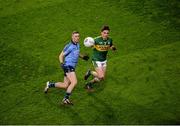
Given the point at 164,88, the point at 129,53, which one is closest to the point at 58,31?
the point at 129,53

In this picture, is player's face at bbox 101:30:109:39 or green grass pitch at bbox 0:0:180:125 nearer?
green grass pitch at bbox 0:0:180:125

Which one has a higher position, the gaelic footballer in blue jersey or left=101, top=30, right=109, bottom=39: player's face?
left=101, top=30, right=109, bottom=39: player's face

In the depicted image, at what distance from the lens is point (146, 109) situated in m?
9.20

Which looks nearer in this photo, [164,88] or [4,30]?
[164,88]

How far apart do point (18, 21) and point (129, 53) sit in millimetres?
5849

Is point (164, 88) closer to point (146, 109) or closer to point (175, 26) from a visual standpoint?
point (146, 109)

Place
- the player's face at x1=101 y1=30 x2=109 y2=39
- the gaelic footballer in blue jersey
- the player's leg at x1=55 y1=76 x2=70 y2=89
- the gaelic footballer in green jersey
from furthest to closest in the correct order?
the gaelic footballer in green jersey < the player's face at x1=101 y1=30 x2=109 y2=39 < the player's leg at x1=55 y1=76 x2=70 y2=89 < the gaelic footballer in blue jersey

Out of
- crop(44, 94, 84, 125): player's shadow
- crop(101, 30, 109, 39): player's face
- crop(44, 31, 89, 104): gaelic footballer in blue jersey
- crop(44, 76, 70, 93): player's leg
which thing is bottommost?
crop(44, 94, 84, 125): player's shadow

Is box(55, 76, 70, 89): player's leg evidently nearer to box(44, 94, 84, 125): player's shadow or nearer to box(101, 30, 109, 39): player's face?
box(44, 94, 84, 125): player's shadow

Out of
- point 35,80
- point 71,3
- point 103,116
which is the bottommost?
point 103,116

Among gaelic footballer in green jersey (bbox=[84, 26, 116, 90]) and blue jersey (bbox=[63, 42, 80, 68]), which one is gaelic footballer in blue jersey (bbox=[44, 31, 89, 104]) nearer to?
blue jersey (bbox=[63, 42, 80, 68])

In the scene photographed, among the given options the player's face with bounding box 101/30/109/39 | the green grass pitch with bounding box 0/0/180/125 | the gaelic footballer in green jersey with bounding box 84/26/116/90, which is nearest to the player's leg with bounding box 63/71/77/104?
the green grass pitch with bounding box 0/0/180/125

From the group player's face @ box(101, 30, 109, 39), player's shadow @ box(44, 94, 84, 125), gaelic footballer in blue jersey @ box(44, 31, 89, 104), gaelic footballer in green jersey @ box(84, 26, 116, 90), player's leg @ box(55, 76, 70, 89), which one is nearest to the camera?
player's shadow @ box(44, 94, 84, 125)

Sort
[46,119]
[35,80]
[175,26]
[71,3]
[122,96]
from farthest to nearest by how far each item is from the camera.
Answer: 1. [71,3]
2. [175,26]
3. [35,80]
4. [122,96]
5. [46,119]
